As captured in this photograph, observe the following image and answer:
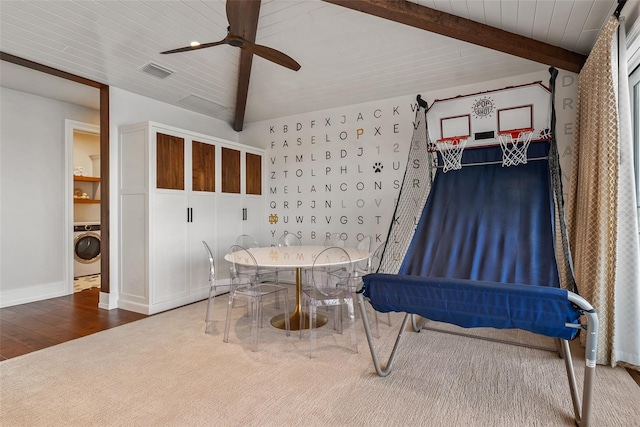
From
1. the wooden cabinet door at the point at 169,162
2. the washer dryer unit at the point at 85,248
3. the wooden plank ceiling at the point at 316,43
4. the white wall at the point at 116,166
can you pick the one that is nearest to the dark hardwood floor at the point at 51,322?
the white wall at the point at 116,166

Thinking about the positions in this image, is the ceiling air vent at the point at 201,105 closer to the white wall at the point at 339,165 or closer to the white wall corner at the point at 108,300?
the white wall at the point at 339,165

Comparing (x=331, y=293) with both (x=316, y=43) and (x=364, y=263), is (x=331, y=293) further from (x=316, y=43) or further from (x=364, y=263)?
(x=316, y=43)

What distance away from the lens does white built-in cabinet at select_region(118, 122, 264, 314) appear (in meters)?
3.67

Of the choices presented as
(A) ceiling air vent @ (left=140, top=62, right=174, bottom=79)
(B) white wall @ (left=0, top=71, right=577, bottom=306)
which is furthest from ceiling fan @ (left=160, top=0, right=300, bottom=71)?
(B) white wall @ (left=0, top=71, right=577, bottom=306)

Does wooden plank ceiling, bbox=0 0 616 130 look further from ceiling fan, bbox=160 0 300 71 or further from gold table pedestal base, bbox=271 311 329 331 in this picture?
gold table pedestal base, bbox=271 311 329 331

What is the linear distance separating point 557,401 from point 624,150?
1.69 m

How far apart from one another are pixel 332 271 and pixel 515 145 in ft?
6.75

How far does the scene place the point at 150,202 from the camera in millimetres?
3635

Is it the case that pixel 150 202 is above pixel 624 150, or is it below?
below

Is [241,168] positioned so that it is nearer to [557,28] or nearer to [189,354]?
[189,354]

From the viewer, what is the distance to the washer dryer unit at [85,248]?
520cm

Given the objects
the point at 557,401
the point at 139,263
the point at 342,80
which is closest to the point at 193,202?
the point at 139,263

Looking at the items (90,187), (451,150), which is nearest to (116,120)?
(90,187)

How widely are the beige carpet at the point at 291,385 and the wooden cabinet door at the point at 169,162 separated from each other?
5.59ft
